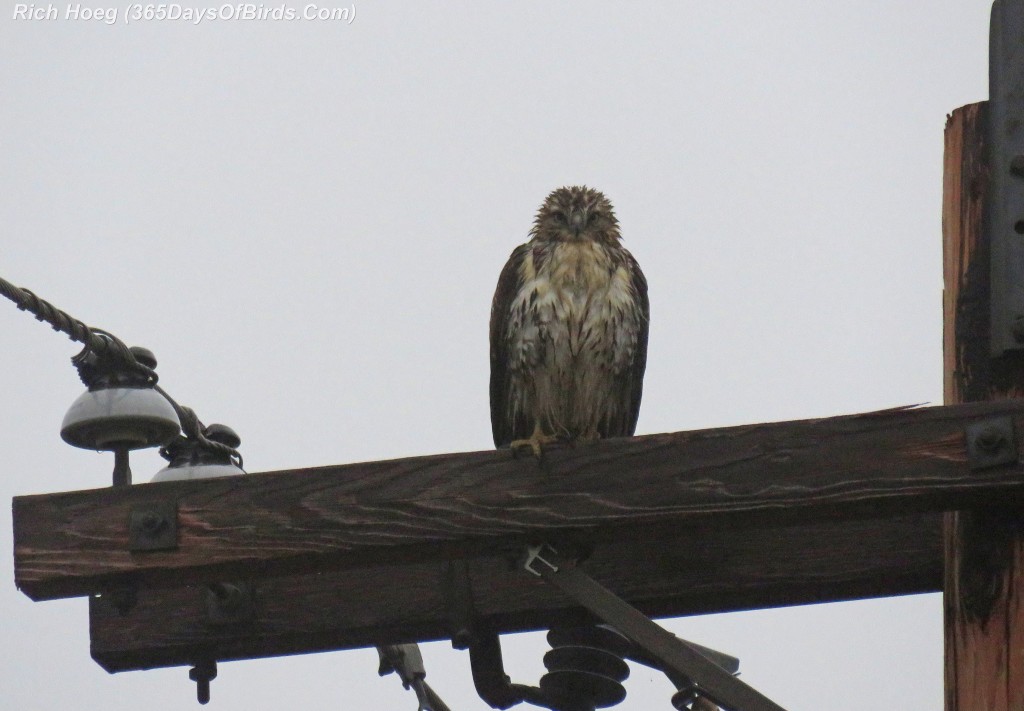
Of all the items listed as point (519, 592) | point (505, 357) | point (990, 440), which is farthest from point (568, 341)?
point (990, 440)

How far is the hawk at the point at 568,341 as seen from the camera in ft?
18.6

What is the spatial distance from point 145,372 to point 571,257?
2.14 meters

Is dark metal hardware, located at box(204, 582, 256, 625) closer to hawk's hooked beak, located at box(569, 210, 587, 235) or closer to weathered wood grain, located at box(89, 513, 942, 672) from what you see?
weathered wood grain, located at box(89, 513, 942, 672)

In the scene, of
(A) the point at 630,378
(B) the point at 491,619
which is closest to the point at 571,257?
(A) the point at 630,378

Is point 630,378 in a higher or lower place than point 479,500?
higher

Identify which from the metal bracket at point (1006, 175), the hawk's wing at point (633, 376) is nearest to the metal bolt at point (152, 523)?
the metal bracket at point (1006, 175)

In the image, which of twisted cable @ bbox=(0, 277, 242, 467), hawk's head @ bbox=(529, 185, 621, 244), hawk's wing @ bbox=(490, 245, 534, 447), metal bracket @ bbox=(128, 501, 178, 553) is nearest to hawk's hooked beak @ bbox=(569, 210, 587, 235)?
hawk's head @ bbox=(529, 185, 621, 244)

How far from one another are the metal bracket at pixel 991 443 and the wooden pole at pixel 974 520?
0.03 m

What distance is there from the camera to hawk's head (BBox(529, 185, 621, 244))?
6258 millimetres

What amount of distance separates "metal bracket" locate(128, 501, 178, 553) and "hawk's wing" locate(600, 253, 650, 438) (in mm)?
3039

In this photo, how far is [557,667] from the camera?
3.53 m

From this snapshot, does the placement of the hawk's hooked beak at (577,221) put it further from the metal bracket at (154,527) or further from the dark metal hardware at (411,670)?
the metal bracket at (154,527)

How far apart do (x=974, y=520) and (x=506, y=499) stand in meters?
0.94

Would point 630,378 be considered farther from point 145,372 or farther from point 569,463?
point 569,463
